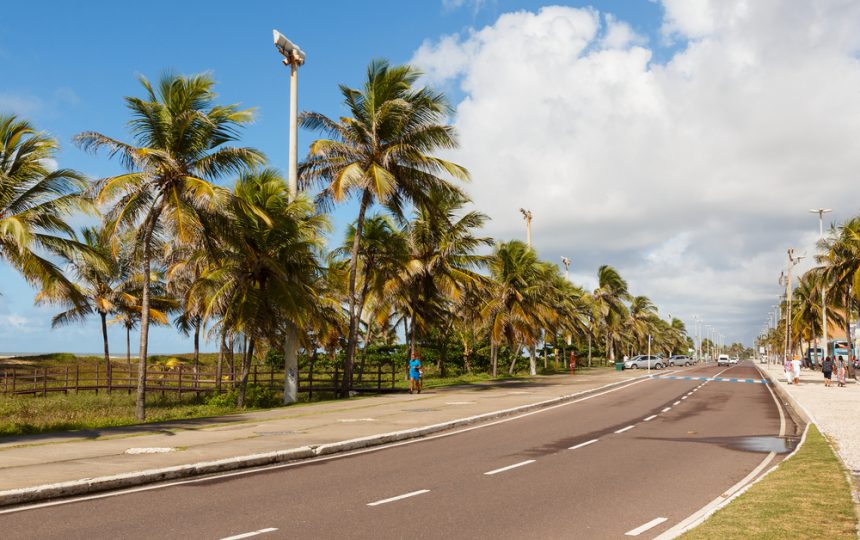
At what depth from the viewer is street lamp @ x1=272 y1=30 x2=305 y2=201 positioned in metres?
25.2

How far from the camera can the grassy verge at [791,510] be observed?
677 cm

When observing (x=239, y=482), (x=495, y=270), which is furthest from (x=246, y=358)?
(x=495, y=270)

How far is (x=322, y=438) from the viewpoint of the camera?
14508mm

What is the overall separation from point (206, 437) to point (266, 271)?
37.6 ft

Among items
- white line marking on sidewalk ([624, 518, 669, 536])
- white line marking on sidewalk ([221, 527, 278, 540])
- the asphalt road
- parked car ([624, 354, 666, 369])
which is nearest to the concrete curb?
the asphalt road

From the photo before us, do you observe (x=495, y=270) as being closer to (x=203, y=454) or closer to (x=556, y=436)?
(x=556, y=436)

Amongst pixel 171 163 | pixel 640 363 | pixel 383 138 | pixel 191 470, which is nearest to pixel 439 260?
pixel 383 138

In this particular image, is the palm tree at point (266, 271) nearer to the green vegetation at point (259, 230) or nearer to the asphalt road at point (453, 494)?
the green vegetation at point (259, 230)

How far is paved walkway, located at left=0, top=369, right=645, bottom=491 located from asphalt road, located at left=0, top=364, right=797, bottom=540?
1.26 m

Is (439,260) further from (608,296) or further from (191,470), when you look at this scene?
(608,296)

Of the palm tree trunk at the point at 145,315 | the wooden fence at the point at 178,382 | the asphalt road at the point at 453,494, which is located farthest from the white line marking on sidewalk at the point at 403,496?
the wooden fence at the point at 178,382

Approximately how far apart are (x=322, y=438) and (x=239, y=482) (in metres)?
4.42

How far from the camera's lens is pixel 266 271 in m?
25.4

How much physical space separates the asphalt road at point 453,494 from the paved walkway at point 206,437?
1.26m
